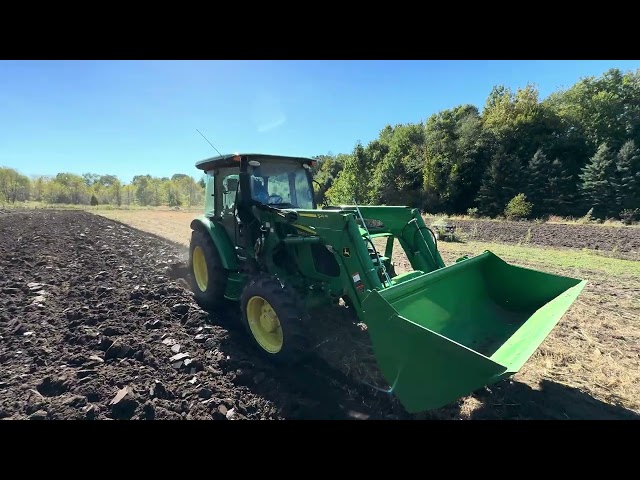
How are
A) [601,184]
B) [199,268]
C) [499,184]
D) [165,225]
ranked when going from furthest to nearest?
1. [499,184]
2. [601,184]
3. [165,225]
4. [199,268]

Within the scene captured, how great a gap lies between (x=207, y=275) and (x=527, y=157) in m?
33.8

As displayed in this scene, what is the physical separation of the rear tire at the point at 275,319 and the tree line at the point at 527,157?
22.6 metres

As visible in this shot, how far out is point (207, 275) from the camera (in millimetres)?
5703

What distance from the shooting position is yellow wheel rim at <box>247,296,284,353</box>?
13.6ft

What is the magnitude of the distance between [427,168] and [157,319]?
33427 mm

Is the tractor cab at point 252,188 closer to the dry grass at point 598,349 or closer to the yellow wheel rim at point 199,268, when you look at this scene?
the yellow wheel rim at point 199,268

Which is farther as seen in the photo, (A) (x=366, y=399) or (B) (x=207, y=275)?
(B) (x=207, y=275)

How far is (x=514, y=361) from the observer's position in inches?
106

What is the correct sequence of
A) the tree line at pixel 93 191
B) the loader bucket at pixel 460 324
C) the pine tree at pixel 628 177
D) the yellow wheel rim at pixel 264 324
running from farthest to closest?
the tree line at pixel 93 191
the pine tree at pixel 628 177
the yellow wheel rim at pixel 264 324
the loader bucket at pixel 460 324

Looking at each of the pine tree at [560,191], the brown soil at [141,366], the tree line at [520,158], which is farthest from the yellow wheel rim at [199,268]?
the pine tree at [560,191]

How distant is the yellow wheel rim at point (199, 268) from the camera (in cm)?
623

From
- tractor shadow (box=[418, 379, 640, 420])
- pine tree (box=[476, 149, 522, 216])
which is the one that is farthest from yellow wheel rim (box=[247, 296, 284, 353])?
pine tree (box=[476, 149, 522, 216])

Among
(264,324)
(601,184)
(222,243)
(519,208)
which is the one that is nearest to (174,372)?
(264,324)

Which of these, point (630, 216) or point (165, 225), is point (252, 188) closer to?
point (165, 225)
